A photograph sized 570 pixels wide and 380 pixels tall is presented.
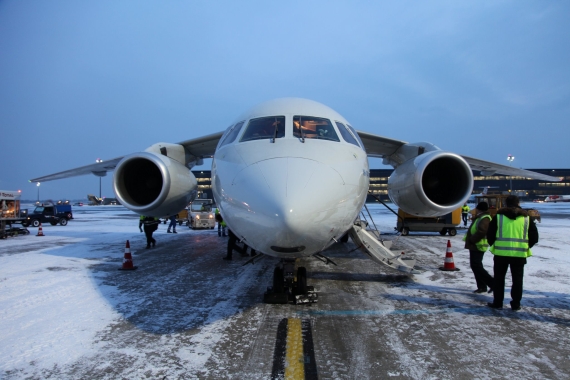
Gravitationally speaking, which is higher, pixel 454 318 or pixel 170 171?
pixel 170 171

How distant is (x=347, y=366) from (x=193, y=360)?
153 centimetres

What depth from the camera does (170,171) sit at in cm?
765

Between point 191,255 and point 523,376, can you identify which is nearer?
point 523,376

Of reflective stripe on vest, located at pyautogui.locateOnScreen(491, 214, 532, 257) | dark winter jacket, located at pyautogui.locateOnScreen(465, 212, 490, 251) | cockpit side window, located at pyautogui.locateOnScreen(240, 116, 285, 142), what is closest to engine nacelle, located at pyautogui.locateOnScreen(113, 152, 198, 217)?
cockpit side window, located at pyautogui.locateOnScreen(240, 116, 285, 142)

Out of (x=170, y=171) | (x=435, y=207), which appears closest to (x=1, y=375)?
(x=170, y=171)

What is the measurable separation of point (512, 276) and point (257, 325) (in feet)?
12.2

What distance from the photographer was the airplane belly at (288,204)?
→ 360 cm

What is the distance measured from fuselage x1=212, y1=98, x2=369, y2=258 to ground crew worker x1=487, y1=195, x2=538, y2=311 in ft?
7.11

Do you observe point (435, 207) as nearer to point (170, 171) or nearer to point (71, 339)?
point (170, 171)

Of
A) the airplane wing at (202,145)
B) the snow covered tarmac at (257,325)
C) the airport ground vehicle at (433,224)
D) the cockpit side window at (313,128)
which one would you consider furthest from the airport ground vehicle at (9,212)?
the airport ground vehicle at (433,224)

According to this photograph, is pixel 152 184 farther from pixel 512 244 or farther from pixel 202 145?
pixel 512 244

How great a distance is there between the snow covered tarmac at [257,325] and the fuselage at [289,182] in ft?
3.92

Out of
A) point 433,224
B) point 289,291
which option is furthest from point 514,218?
point 433,224

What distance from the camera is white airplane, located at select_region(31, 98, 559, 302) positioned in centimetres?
373
